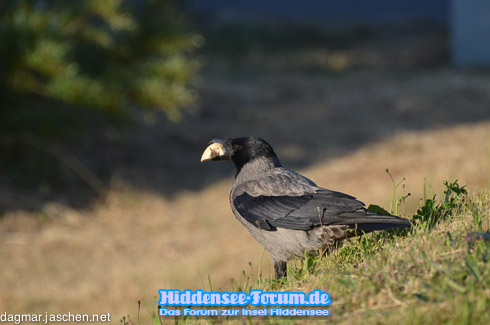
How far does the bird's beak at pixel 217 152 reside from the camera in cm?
373

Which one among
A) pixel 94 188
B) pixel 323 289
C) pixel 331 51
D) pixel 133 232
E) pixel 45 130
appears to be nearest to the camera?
pixel 323 289

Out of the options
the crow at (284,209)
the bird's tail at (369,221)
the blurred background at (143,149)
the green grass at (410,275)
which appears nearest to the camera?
the green grass at (410,275)

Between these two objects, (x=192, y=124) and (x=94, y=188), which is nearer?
(x=94, y=188)

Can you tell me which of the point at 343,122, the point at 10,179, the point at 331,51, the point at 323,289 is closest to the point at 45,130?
the point at 10,179

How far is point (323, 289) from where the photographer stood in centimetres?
314

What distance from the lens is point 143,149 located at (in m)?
14.6

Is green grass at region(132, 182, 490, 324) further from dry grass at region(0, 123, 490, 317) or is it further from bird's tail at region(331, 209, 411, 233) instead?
dry grass at region(0, 123, 490, 317)

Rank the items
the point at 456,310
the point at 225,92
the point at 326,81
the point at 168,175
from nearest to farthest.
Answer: the point at 456,310 → the point at 168,175 → the point at 225,92 → the point at 326,81

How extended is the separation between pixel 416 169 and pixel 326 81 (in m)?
9.88

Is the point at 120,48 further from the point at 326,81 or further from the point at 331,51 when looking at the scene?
the point at 331,51

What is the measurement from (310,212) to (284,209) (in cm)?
17

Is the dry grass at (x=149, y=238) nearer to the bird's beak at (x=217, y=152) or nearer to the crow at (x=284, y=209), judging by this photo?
the crow at (x=284, y=209)

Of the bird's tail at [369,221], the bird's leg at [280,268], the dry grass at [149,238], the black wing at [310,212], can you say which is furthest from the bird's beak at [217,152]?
the dry grass at [149,238]

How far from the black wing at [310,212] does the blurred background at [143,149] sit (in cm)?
50
